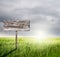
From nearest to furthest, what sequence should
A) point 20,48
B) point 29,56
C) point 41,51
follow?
point 29,56 < point 41,51 < point 20,48

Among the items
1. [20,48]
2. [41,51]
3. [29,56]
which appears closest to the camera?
[29,56]

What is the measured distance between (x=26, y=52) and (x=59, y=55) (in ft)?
11.3

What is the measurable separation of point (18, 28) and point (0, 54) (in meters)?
4.29

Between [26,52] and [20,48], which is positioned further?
[20,48]

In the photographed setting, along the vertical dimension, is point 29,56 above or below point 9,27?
below

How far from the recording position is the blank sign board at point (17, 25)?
23.2 metres

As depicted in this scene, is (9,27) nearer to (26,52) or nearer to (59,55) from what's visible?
(26,52)

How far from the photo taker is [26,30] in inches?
926

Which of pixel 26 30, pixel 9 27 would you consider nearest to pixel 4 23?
pixel 9 27

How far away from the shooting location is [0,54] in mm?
20453

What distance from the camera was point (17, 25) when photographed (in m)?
23.3

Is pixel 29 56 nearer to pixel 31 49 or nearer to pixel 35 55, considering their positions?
pixel 35 55

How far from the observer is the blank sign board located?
23234 mm

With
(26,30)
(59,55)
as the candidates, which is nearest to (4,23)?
(26,30)
